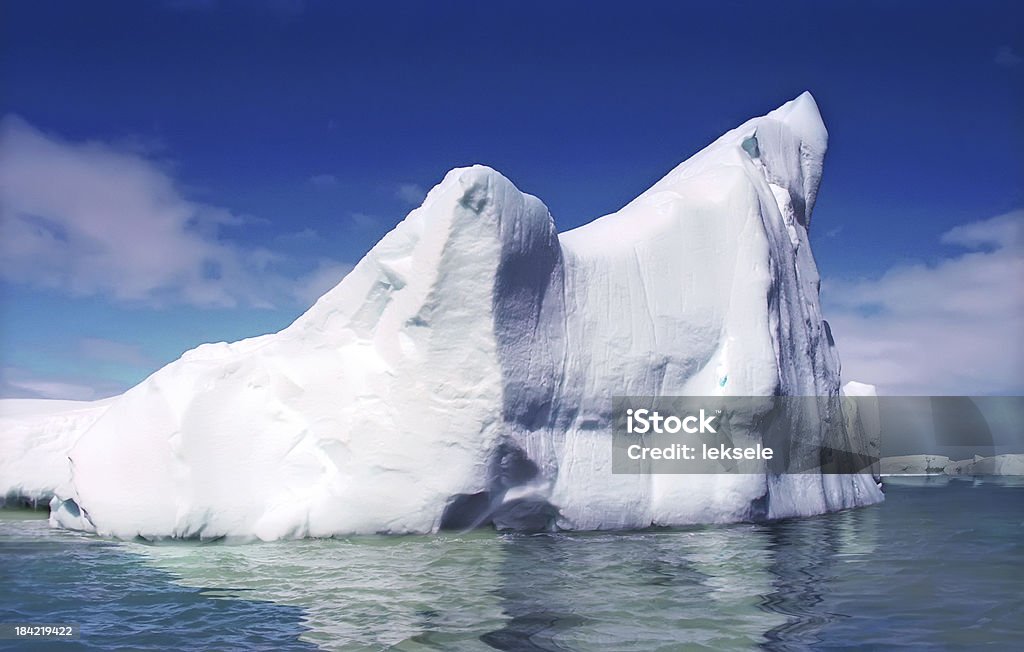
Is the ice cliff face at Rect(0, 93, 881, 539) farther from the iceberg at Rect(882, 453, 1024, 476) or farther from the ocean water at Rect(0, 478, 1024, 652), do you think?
the iceberg at Rect(882, 453, 1024, 476)

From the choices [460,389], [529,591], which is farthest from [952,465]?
[529,591]

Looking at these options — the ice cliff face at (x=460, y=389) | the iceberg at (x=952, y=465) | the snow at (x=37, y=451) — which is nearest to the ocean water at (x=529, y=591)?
the ice cliff face at (x=460, y=389)

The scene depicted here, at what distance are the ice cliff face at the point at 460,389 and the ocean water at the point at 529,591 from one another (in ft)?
1.37

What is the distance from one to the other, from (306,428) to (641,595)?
188 inches

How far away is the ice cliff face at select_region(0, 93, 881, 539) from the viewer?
353 inches

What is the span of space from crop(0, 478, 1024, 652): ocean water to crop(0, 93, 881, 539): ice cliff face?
1.37 ft

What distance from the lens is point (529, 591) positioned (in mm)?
6215

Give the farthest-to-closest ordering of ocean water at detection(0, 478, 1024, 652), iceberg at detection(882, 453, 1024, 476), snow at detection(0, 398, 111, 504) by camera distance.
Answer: iceberg at detection(882, 453, 1024, 476) < snow at detection(0, 398, 111, 504) < ocean water at detection(0, 478, 1024, 652)

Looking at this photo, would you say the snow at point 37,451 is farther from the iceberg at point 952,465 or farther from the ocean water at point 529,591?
the iceberg at point 952,465

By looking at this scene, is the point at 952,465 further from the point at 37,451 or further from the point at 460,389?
the point at 37,451

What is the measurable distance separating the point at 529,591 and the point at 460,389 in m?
3.14

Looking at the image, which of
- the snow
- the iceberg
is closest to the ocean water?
the snow

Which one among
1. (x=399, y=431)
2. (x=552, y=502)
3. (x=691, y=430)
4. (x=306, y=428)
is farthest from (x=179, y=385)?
(x=691, y=430)

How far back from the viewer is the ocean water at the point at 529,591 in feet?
16.8
